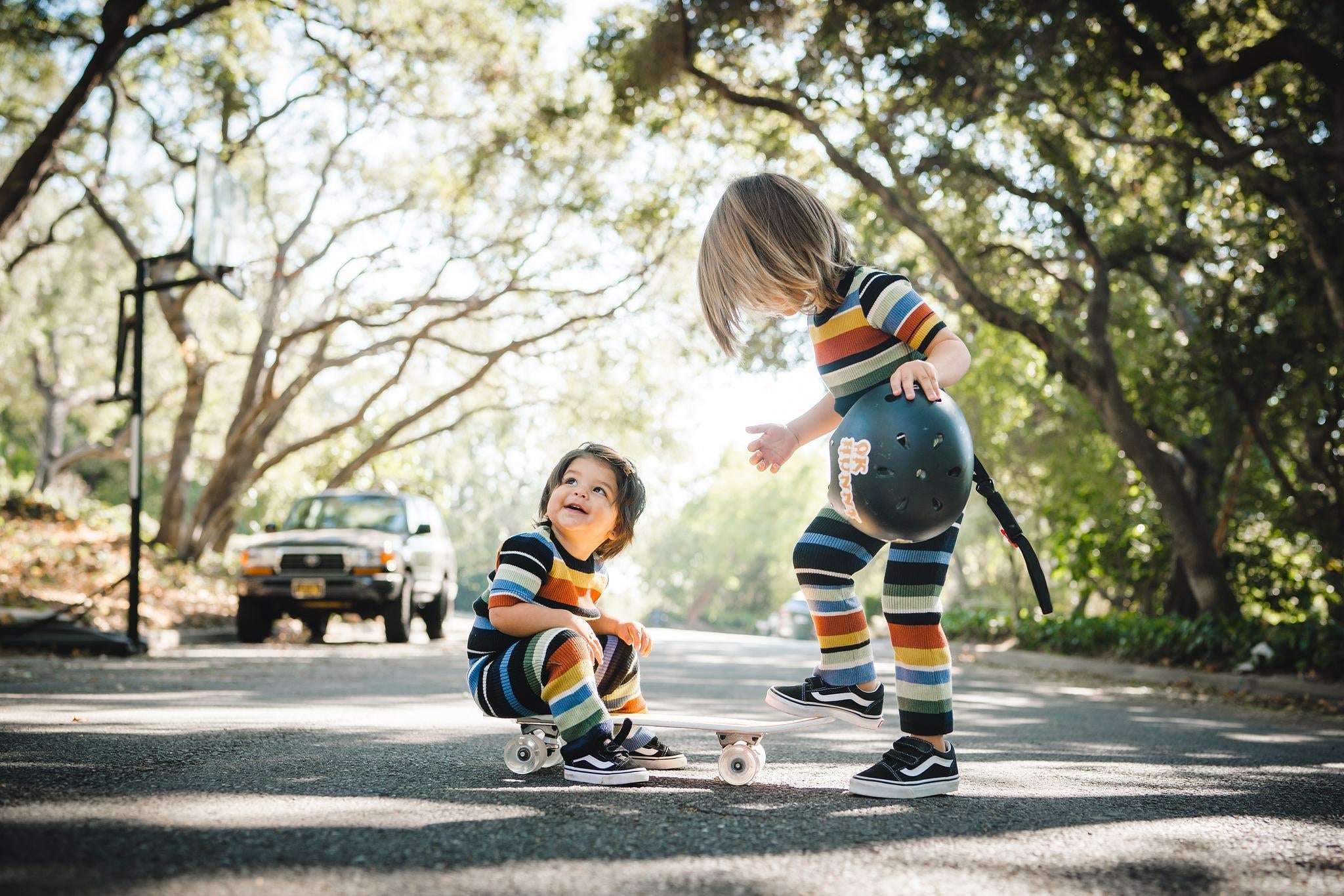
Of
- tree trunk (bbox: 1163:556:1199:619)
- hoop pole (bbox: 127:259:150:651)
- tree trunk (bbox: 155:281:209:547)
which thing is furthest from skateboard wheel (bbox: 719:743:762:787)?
tree trunk (bbox: 155:281:209:547)

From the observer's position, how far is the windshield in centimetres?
1421

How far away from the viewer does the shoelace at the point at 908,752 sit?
3.36m

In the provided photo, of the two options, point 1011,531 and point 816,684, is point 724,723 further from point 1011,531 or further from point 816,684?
point 1011,531

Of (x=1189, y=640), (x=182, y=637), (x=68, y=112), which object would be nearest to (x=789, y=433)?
(x=1189, y=640)

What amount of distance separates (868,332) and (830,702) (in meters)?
1.18

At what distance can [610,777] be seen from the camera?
11.1 ft

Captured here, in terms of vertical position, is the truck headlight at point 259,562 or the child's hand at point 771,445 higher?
the child's hand at point 771,445

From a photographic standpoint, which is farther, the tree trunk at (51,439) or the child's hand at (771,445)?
the tree trunk at (51,439)

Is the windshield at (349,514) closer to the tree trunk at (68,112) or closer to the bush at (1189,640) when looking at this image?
the tree trunk at (68,112)

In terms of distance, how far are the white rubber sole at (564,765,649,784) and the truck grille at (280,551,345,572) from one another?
32.7 feet

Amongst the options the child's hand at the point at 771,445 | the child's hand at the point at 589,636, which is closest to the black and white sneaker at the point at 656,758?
the child's hand at the point at 589,636

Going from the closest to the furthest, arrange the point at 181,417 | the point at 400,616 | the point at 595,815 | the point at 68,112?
the point at 595,815 → the point at 400,616 → the point at 68,112 → the point at 181,417

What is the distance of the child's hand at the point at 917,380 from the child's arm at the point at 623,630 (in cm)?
120

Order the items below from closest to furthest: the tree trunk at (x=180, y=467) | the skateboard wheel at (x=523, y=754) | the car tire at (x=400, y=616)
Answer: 1. the skateboard wheel at (x=523, y=754)
2. the car tire at (x=400, y=616)
3. the tree trunk at (x=180, y=467)
